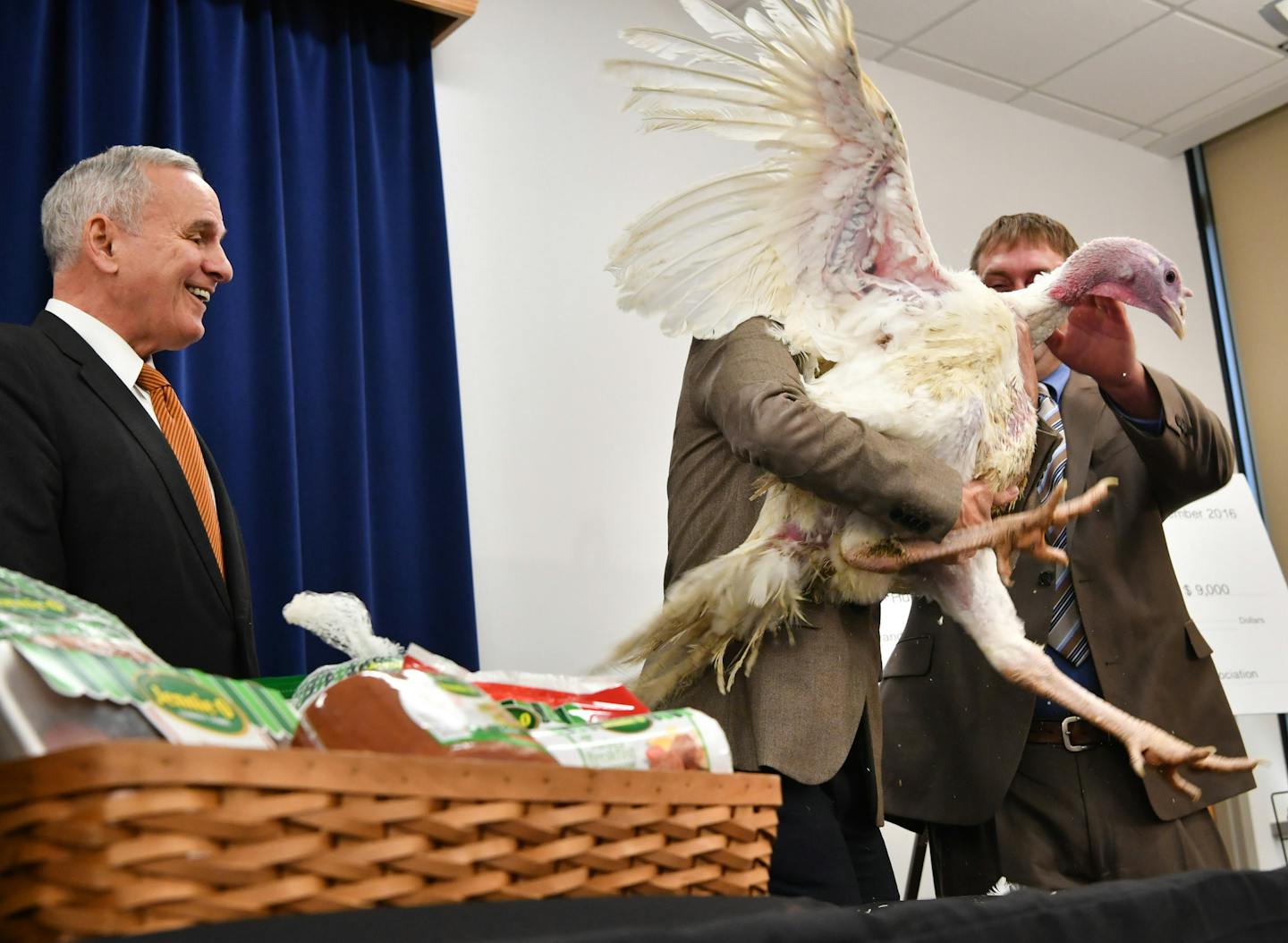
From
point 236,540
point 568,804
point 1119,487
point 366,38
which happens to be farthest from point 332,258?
point 568,804

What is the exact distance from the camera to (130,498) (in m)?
1.38

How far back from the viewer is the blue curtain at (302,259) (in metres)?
2.26

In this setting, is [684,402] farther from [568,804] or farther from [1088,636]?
[568,804]

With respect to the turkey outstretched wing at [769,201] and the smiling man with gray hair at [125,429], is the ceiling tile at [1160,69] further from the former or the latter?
the smiling man with gray hair at [125,429]

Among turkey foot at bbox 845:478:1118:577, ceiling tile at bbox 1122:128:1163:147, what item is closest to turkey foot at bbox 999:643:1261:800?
turkey foot at bbox 845:478:1118:577

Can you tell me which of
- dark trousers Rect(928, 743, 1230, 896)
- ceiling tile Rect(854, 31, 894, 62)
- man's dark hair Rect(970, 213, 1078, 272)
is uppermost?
ceiling tile Rect(854, 31, 894, 62)

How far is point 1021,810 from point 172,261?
1394mm

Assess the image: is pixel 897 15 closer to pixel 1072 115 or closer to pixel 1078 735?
pixel 1072 115

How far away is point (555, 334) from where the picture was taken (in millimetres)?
2873

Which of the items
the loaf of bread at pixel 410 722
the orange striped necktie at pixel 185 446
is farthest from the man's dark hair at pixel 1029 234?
the loaf of bread at pixel 410 722

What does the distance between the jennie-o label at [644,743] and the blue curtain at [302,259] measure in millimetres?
1684

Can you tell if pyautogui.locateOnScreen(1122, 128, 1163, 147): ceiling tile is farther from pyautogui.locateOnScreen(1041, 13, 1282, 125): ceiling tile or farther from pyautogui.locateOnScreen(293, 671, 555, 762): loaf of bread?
pyautogui.locateOnScreen(293, 671, 555, 762): loaf of bread

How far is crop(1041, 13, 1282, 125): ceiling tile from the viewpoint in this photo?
3.61m

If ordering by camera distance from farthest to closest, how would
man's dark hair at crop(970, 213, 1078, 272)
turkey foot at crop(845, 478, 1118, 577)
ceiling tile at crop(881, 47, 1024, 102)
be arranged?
ceiling tile at crop(881, 47, 1024, 102) < man's dark hair at crop(970, 213, 1078, 272) < turkey foot at crop(845, 478, 1118, 577)
